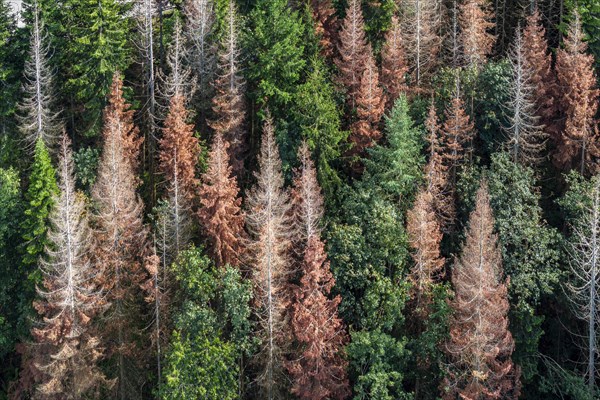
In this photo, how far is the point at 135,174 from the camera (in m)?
50.6

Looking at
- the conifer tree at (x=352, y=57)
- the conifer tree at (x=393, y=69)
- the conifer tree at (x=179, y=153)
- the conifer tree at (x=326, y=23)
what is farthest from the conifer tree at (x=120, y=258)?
the conifer tree at (x=393, y=69)

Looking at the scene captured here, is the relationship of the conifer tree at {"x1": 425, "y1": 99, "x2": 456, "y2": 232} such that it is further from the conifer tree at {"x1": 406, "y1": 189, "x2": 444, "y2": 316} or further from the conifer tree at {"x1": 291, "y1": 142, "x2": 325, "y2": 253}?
the conifer tree at {"x1": 291, "y1": 142, "x2": 325, "y2": 253}

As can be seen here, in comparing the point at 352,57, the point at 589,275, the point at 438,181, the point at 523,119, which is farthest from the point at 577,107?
the point at 352,57

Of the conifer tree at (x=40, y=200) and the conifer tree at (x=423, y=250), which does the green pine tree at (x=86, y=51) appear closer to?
the conifer tree at (x=40, y=200)

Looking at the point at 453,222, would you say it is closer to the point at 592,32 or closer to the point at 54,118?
the point at 592,32

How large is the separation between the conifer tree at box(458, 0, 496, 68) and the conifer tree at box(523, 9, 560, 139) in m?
3.45

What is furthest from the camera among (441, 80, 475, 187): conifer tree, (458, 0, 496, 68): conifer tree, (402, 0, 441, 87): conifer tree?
(402, 0, 441, 87): conifer tree

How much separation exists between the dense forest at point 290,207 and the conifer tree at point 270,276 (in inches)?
5.3

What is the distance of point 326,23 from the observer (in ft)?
187

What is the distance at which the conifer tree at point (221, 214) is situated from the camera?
44688 mm

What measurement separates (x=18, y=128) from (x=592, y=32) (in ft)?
119

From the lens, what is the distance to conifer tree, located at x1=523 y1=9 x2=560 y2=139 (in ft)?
164

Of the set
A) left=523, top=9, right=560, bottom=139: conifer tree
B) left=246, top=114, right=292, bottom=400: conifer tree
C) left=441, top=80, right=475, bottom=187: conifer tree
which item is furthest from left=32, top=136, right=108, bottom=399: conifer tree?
left=523, top=9, right=560, bottom=139: conifer tree

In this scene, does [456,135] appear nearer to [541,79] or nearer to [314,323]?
[541,79]
